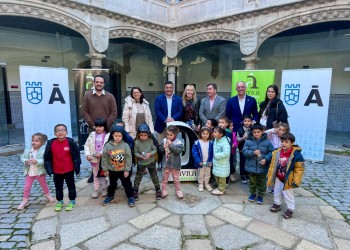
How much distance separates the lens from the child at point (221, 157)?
11.1ft

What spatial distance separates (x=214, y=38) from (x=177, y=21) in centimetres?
206

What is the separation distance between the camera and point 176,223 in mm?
2691

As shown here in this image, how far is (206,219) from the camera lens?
2789 mm

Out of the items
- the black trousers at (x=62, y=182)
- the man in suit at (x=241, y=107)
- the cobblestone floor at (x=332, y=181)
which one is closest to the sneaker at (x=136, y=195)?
the black trousers at (x=62, y=182)

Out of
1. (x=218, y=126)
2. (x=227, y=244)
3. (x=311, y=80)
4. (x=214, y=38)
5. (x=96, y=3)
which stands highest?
(x=96, y=3)

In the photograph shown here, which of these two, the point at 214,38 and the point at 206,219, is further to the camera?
the point at 214,38

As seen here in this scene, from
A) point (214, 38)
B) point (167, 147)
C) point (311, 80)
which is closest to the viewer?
point (167, 147)

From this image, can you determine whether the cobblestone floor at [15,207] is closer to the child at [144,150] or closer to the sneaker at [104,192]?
the sneaker at [104,192]

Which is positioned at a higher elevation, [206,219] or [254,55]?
[254,55]

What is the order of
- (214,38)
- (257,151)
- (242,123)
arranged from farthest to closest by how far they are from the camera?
(214,38) → (242,123) → (257,151)

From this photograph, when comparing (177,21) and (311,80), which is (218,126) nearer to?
(311,80)

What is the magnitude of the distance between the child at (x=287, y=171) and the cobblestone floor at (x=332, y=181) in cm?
78

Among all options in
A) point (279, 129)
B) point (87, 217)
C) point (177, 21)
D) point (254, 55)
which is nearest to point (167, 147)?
point (87, 217)

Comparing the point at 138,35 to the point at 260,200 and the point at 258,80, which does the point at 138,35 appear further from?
the point at 260,200
